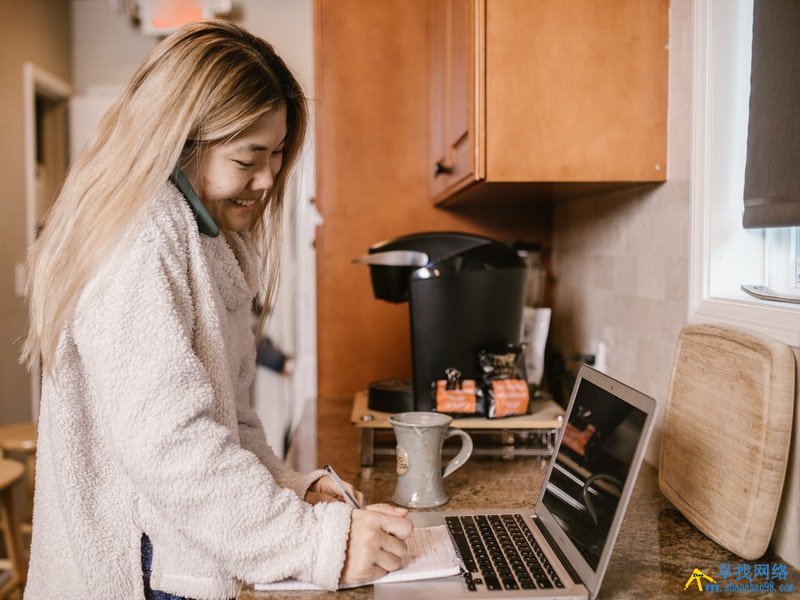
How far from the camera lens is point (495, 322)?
1366mm

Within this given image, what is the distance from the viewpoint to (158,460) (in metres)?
0.70

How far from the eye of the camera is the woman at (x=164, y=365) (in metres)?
0.71

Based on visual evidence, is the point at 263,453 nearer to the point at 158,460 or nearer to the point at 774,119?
the point at 158,460

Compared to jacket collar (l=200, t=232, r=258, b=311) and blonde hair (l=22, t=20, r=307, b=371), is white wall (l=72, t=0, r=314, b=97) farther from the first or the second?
blonde hair (l=22, t=20, r=307, b=371)

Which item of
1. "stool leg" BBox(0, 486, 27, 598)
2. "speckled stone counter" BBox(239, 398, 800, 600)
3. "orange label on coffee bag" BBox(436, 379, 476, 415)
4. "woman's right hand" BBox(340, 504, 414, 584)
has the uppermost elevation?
"orange label on coffee bag" BBox(436, 379, 476, 415)

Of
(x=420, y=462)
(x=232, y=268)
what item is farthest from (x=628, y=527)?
(x=232, y=268)

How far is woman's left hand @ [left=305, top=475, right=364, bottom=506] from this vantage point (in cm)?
100

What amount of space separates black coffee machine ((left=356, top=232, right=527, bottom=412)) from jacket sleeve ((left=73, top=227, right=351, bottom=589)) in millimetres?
605

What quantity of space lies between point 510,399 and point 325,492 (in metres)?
0.41

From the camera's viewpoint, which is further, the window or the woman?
the window

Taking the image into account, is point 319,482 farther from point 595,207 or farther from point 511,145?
point 595,207

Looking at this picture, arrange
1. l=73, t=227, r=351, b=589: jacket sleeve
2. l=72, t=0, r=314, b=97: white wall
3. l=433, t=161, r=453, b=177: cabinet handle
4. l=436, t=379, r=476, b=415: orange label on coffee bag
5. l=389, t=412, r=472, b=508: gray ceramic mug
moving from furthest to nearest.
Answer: l=72, t=0, r=314, b=97: white wall → l=433, t=161, r=453, b=177: cabinet handle → l=436, t=379, r=476, b=415: orange label on coffee bag → l=389, t=412, r=472, b=508: gray ceramic mug → l=73, t=227, r=351, b=589: jacket sleeve

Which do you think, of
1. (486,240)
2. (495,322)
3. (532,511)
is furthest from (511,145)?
(532,511)

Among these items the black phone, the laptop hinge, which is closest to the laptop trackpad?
the laptop hinge
